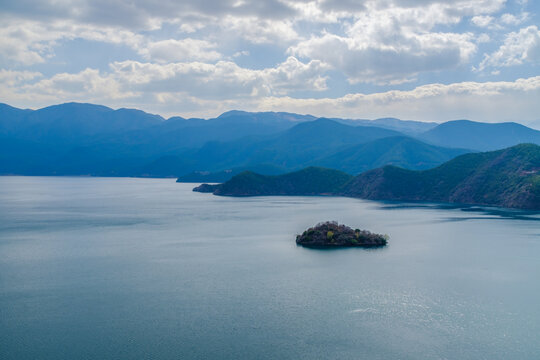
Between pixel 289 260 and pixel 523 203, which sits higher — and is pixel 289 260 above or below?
below

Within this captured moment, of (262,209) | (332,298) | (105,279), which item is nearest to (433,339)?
(332,298)

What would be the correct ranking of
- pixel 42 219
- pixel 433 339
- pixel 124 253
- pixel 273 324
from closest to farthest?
pixel 433 339 → pixel 273 324 → pixel 124 253 → pixel 42 219

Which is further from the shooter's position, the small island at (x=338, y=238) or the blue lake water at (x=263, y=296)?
the small island at (x=338, y=238)

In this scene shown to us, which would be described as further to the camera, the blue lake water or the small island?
the small island

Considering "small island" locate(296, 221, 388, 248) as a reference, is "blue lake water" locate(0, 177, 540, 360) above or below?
below

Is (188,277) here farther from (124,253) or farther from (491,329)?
(491,329)
